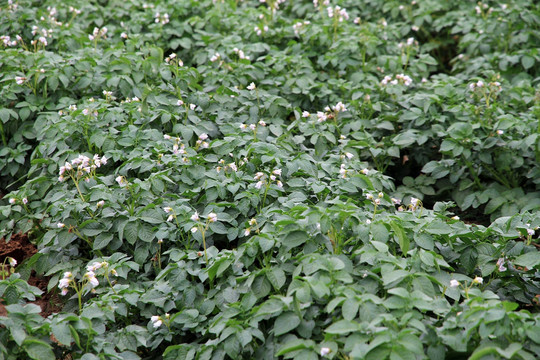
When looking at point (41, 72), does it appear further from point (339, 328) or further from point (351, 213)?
point (339, 328)

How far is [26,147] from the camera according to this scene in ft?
12.4

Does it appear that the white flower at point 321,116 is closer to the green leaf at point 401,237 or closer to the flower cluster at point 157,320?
the green leaf at point 401,237

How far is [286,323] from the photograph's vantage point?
7.10ft

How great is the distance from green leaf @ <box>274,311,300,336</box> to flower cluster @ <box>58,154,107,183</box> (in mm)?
1410

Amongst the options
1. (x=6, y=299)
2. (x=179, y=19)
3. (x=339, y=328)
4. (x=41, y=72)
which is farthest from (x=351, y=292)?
(x=179, y=19)

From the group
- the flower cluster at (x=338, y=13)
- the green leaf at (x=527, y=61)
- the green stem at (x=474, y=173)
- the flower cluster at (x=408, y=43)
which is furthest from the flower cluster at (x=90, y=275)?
the green leaf at (x=527, y=61)

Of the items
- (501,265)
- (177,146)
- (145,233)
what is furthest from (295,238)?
(177,146)

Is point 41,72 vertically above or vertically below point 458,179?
above

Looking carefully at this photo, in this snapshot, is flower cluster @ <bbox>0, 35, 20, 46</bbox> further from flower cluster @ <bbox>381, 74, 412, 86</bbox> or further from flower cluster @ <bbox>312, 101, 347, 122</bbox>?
flower cluster @ <bbox>381, 74, 412, 86</bbox>

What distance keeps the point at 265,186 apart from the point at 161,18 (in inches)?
106

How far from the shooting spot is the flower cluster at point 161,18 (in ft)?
16.4

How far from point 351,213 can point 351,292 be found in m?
0.39

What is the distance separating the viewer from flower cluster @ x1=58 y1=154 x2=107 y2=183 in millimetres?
3002

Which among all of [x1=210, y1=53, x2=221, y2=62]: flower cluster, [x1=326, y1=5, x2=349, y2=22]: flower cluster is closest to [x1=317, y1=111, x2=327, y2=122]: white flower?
[x1=210, y1=53, x2=221, y2=62]: flower cluster
